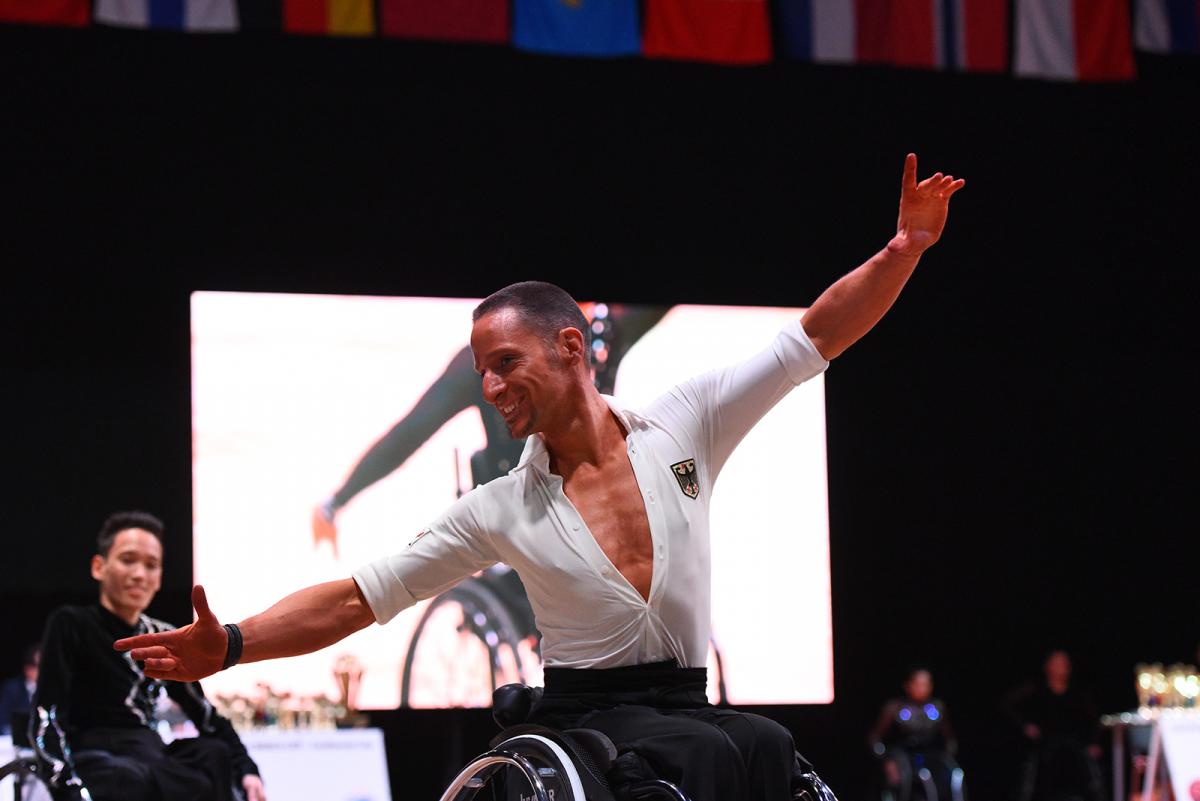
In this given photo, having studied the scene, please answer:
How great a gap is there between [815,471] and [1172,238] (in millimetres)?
3472

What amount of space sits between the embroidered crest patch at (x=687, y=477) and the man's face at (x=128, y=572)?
254 cm

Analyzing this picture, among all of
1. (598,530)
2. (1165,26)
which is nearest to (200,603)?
(598,530)

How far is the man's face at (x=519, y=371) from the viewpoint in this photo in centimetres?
270

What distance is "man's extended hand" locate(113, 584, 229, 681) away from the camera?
2549 millimetres

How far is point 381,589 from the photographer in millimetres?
2705

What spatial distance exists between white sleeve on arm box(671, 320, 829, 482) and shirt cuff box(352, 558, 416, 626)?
2.01 feet

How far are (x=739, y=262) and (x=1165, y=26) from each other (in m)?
2.89

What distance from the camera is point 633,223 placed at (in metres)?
9.48

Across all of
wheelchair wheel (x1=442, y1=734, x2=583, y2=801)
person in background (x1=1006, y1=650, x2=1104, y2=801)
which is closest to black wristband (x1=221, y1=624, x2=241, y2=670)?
wheelchair wheel (x1=442, y1=734, x2=583, y2=801)

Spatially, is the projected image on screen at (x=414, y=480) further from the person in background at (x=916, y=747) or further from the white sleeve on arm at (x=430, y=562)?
the white sleeve on arm at (x=430, y=562)

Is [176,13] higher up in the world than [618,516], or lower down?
higher up

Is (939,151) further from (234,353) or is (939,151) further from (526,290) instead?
(526,290)

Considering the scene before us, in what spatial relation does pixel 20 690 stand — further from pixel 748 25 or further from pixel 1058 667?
pixel 1058 667

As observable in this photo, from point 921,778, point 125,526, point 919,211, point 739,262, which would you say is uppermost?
point 739,262
